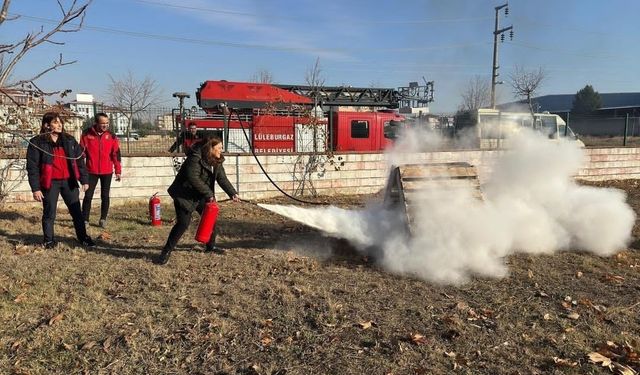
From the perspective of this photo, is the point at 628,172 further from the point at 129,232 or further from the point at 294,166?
the point at 129,232

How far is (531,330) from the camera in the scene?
413cm

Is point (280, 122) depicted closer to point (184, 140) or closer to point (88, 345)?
point (184, 140)

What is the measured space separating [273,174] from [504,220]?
20.7 feet

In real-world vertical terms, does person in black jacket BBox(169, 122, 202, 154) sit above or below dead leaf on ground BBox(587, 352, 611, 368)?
above

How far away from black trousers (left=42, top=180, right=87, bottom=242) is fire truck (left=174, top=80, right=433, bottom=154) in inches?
216

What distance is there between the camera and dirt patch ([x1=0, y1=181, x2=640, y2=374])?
3.56 m

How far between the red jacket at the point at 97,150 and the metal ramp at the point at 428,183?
14.9 ft

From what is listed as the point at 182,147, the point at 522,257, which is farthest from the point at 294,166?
the point at 522,257

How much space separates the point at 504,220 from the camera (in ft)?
20.5

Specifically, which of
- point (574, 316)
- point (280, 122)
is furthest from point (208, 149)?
point (280, 122)

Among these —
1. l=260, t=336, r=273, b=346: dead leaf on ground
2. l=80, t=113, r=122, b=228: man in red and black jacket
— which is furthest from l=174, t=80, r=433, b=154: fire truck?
l=260, t=336, r=273, b=346: dead leaf on ground

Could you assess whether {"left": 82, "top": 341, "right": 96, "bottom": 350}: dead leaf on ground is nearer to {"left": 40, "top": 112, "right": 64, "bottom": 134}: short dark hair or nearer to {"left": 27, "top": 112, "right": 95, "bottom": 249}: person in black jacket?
{"left": 27, "top": 112, "right": 95, "bottom": 249}: person in black jacket

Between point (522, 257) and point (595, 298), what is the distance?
4.57 feet

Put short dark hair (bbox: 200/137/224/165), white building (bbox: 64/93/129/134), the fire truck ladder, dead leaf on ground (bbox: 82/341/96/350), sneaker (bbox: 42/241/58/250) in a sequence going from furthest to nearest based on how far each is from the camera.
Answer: the fire truck ladder → white building (bbox: 64/93/129/134) → sneaker (bbox: 42/241/58/250) → short dark hair (bbox: 200/137/224/165) → dead leaf on ground (bbox: 82/341/96/350)
